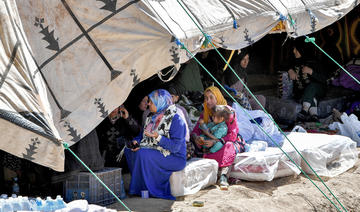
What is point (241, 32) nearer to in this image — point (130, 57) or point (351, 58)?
point (130, 57)

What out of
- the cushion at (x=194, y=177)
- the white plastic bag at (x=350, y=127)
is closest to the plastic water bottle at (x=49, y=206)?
the cushion at (x=194, y=177)

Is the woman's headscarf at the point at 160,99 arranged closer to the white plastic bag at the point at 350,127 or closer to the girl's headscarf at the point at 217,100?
the girl's headscarf at the point at 217,100

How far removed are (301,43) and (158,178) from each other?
5.66 meters

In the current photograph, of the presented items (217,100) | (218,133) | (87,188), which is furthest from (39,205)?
(217,100)

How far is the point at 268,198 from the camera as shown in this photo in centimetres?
612

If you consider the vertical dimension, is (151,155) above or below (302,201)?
above

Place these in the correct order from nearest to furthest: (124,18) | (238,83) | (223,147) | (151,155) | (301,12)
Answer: (124,18)
(151,155)
(223,147)
(301,12)
(238,83)

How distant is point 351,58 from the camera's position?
36.3 ft

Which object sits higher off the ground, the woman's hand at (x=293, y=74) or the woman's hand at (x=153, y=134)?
the woman's hand at (x=293, y=74)

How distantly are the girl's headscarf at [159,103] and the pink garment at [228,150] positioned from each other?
0.83 meters

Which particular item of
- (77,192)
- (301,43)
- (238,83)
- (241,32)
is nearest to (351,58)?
(301,43)

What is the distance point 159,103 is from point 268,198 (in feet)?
4.63

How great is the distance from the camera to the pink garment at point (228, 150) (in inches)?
259

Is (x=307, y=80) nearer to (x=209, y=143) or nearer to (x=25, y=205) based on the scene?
(x=209, y=143)
